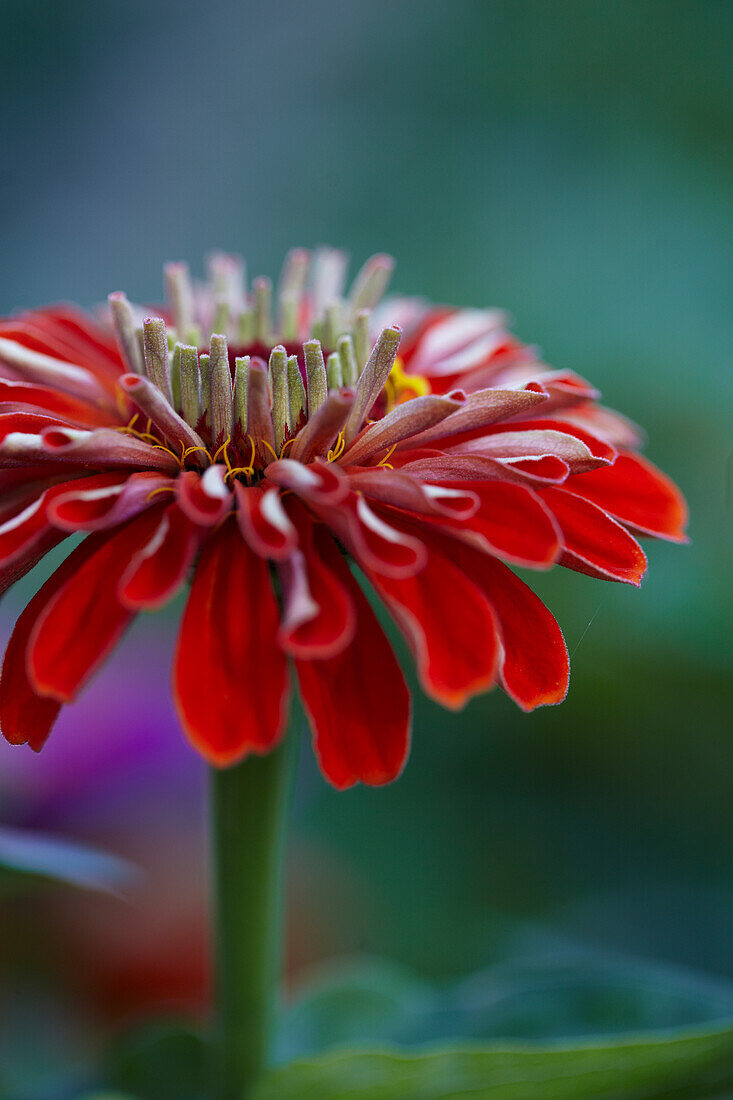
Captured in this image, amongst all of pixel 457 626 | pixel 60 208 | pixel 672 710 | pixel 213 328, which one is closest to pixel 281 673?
pixel 457 626

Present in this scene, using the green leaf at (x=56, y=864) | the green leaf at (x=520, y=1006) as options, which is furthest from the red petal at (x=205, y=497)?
the green leaf at (x=520, y=1006)

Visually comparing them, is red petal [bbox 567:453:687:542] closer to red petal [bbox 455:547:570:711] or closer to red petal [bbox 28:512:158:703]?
red petal [bbox 455:547:570:711]

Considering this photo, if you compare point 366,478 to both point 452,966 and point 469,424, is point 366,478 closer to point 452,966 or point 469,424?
point 469,424

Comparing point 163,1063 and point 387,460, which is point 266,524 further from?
point 163,1063

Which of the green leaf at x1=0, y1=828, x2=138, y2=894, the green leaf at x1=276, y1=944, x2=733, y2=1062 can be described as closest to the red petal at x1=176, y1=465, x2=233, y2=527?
the green leaf at x1=0, y1=828, x2=138, y2=894

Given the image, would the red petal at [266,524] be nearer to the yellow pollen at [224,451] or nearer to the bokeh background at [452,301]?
the yellow pollen at [224,451]

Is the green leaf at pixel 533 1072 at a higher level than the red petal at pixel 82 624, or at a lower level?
lower
